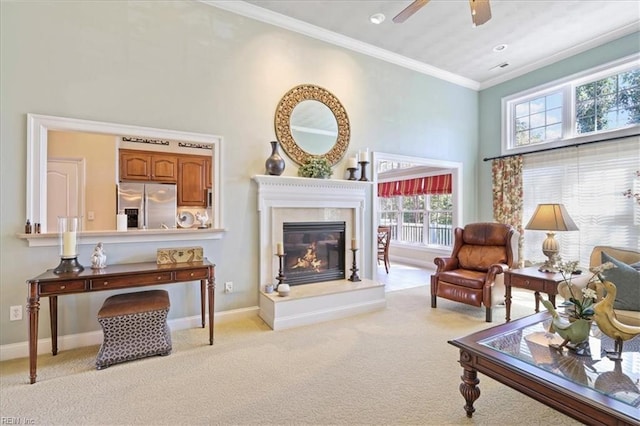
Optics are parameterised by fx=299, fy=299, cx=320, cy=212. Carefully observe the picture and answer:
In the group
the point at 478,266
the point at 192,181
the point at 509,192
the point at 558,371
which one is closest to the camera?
the point at 558,371

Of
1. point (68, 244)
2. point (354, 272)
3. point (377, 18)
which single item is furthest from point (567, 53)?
point (68, 244)

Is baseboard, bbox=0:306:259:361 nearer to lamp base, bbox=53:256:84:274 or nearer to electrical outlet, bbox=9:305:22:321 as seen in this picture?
electrical outlet, bbox=9:305:22:321

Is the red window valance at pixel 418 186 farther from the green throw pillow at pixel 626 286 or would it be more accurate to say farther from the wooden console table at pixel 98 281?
the wooden console table at pixel 98 281

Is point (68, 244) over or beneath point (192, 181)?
beneath

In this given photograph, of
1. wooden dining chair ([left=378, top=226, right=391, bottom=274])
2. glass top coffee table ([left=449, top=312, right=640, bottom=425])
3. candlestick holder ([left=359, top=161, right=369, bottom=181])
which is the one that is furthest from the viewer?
wooden dining chair ([left=378, top=226, right=391, bottom=274])

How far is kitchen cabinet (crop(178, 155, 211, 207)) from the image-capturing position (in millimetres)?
5402

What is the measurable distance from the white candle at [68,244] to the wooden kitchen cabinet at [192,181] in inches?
114

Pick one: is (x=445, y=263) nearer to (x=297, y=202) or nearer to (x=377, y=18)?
(x=297, y=202)

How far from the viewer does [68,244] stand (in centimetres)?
254

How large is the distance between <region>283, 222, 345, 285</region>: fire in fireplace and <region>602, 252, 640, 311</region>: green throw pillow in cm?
279

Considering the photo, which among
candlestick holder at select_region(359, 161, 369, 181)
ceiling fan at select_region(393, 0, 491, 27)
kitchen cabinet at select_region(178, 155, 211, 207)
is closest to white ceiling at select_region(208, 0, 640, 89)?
ceiling fan at select_region(393, 0, 491, 27)

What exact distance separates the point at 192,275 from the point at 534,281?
11.6ft

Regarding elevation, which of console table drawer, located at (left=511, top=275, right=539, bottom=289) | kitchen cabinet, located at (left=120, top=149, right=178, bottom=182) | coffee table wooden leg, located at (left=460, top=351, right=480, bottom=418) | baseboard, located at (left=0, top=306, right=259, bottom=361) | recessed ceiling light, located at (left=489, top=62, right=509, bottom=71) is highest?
recessed ceiling light, located at (left=489, top=62, right=509, bottom=71)

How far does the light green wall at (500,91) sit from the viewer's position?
13.8ft
